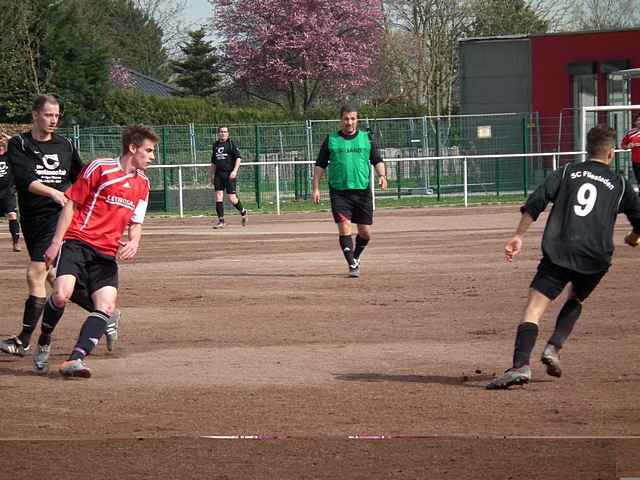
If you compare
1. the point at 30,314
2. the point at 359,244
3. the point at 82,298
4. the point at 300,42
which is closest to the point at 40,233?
the point at 30,314

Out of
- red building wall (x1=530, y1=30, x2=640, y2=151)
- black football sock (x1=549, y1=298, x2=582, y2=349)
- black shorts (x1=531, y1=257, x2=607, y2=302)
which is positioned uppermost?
red building wall (x1=530, y1=30, x2=640, y2=151)

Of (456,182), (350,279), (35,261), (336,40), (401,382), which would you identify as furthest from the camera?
(336,40)

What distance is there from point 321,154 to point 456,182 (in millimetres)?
19370

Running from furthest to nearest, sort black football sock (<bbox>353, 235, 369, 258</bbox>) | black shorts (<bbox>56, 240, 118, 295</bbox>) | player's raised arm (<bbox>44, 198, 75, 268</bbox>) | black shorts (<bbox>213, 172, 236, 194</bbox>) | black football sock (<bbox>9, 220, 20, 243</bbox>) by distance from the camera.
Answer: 1. black shorts (<bbox>213, 172, 236, 194</bbox>)
2. black football sock (<bbox>9, 220, 20, 243</bbox>)
3. black football sock (<bbox>353, 235, 369, 258</bbox>)
4. black shorts (<bbox>56, 240, 118, 295</bbox>)
5. player's raised arm (<bbox>44, 198, 75, 268</bbox>)

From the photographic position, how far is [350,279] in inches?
570

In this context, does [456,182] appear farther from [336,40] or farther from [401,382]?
[401,382]

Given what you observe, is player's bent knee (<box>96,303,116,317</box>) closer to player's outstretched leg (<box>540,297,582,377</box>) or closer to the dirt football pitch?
the dirt football pitch

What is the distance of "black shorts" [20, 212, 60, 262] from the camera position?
9.42m

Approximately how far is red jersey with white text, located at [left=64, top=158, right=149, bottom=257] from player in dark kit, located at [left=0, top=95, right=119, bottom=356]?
2.91 ft

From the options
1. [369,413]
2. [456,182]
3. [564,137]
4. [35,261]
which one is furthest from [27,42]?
[369,413]

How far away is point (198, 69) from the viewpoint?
215 ft

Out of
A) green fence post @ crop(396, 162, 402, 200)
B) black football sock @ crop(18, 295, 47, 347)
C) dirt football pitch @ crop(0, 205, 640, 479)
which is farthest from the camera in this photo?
green fence post @ crop(396, 162, 402, 200)

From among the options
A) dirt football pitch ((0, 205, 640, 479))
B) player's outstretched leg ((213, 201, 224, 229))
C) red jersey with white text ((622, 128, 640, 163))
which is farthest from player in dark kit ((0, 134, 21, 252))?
red jersey with white text ((622, 128, 640, 163))

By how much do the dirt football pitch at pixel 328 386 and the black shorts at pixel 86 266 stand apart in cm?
63
